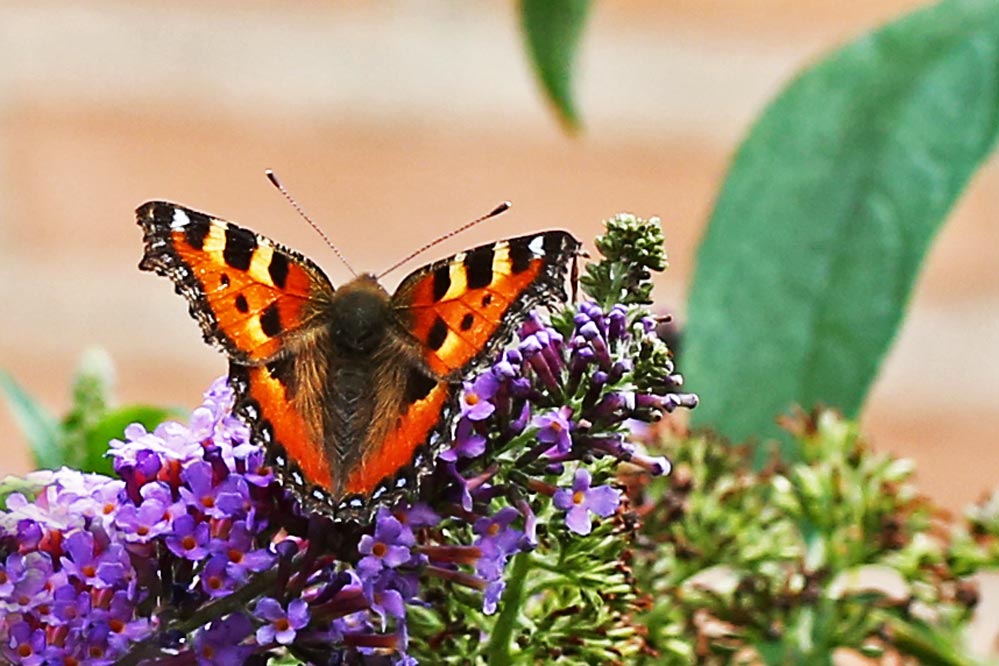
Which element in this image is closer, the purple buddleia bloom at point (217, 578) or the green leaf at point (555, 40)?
the purple buddleia bloom at point (217, 578)

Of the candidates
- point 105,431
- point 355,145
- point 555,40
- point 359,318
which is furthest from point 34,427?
point 355,145

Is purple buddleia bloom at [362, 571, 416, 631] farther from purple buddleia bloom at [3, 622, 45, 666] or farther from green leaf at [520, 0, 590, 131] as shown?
green leaf at [520, 0, 590, 131]

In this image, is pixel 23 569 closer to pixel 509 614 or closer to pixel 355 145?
pixel 509 614

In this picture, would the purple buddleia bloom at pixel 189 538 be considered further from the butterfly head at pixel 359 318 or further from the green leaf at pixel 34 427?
the green leaf at pixel 34 427

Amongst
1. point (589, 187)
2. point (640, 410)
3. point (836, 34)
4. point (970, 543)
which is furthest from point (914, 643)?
point (836, 34)

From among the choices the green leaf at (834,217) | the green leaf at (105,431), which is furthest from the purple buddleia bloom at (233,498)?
the green leaf at (834,217)

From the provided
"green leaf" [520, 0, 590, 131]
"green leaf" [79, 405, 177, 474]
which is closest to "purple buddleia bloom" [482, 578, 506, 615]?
"green leaf" [79, 405, 177, 474]

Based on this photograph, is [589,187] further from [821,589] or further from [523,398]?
[523,398]
